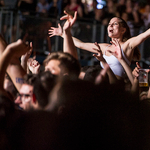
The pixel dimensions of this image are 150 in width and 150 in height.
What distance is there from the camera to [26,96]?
4.18ft

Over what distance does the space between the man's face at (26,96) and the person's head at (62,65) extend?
15 cm

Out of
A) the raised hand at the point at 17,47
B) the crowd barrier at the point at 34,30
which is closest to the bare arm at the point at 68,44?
the raised hand at the point at 17,47

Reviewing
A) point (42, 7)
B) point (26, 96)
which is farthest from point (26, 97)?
point (42, 7)

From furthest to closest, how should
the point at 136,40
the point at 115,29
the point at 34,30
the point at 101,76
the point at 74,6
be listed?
the point at 74,6 < the point at 34,30 < the point at 115,29 < the point at 136,40 < the point at 101,76

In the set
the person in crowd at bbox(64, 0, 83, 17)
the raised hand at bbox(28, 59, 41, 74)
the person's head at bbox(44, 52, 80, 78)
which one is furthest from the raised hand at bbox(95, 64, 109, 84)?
the person in crowd at bbox(64, 0, 83, 17)

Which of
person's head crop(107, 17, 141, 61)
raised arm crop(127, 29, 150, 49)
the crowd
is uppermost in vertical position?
person's head crop(107, 17, 141, 61)

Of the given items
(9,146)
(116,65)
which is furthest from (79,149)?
(116,65)

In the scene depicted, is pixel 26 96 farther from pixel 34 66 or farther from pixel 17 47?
pixel 34 66

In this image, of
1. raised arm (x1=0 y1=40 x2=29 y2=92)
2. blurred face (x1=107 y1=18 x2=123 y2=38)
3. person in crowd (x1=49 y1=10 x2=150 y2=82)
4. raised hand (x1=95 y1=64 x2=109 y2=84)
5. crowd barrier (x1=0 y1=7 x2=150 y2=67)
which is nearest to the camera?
raised arm (x1=0 y1=40 x2=29 y2=92)

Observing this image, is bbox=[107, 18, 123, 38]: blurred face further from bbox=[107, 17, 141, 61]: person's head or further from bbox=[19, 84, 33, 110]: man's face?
bbox=[19, 84, 33, 110]: man's face

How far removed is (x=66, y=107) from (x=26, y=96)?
22 cm

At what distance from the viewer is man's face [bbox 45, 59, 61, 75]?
1353 mm

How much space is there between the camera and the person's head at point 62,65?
4.48 ft

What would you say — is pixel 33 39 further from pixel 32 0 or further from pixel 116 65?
pixel 116 65
